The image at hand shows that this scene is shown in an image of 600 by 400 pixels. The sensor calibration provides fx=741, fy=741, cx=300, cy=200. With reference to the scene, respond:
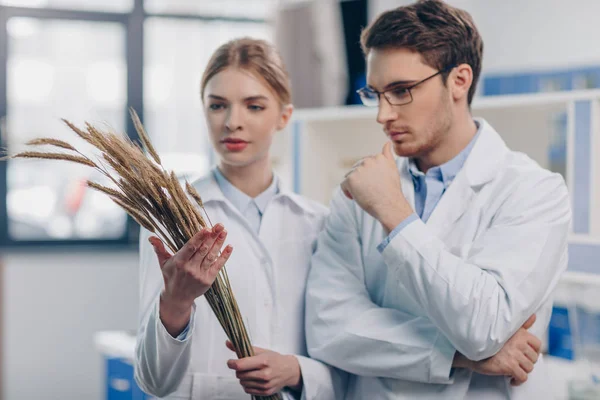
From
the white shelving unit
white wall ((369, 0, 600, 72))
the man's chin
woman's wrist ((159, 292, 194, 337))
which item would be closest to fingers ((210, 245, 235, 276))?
woman's wrist ((159, 292, 194, 337))

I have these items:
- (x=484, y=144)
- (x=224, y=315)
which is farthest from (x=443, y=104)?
(x=224, y=315)

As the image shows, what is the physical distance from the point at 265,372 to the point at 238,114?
54 centimetres

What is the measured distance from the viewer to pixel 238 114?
5.15ft

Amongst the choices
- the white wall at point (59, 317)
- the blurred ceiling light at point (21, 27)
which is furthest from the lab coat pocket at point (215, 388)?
the blurred ceiling light at point (21, 27)

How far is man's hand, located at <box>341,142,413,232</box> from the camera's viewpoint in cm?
139

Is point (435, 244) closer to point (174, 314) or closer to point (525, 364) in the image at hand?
point (525, 364)

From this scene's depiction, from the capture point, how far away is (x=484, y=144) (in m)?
1.54

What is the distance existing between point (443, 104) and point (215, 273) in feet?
1.96

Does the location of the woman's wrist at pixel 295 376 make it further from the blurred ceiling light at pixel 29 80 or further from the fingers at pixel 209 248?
the blurred ceiling light at pixel 29 80

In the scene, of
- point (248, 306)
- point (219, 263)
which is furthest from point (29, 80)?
point (219, 263)

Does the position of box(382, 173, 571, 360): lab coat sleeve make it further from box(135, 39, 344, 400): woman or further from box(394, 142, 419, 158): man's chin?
box(135, 39, 344, 400): woman

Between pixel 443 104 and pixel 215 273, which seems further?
pixel 443 104

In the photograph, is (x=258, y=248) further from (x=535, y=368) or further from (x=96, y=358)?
(x=96, y=358)

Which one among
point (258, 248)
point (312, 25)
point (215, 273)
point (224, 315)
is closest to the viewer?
point (215, 273)
